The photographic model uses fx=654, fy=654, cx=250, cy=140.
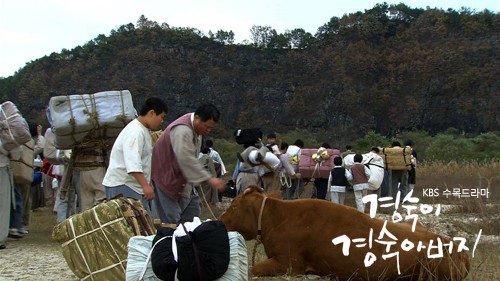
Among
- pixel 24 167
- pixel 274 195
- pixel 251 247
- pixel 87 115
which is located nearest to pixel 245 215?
pixel 274 195

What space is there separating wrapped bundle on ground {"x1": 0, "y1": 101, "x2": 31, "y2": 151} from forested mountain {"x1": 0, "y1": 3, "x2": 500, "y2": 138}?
198 ft

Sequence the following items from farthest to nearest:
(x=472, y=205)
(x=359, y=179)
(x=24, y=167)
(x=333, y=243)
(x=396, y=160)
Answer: (x=396, y=160), (x=359, y=179), (x=472, y=205), (x=24, y=167), (x=333, y=243)

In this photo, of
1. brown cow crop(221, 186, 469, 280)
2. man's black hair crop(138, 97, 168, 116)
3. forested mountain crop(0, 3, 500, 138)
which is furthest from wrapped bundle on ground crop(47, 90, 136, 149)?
forested mountain crop(0, 3, 500, 138)

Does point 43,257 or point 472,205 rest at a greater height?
point 43,257

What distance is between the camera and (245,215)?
18.1 ft

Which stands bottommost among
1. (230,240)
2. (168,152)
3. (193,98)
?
(193,98)

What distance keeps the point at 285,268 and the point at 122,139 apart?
6.17ft

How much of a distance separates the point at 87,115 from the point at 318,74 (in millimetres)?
74878

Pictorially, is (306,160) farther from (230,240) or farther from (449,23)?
(449,23)

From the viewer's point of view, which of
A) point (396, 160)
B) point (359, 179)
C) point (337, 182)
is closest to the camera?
point (337, 182)

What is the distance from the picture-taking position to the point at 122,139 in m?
5.95

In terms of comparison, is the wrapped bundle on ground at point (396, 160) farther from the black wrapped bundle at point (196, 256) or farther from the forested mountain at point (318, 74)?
the forested mountain at point (318, 74)

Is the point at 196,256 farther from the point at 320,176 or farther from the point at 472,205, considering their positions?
the point at 320,176

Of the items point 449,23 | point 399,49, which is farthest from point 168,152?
point 449,23
